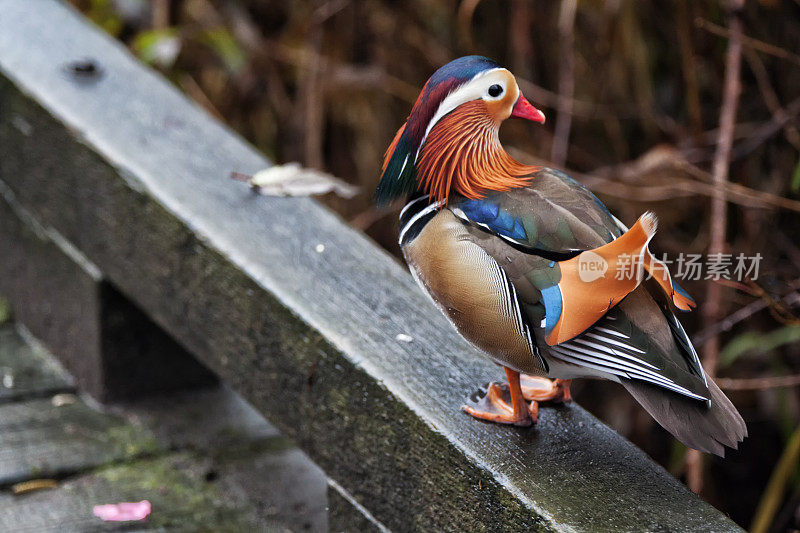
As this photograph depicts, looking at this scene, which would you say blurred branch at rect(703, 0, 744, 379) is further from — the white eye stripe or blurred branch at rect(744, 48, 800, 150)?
the white eye stripe

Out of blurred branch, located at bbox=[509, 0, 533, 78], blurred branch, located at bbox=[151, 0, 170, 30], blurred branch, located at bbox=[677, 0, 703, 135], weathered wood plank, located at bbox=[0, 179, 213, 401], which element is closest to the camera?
weathered wood plank, located at bbox=[0, 179, 213, 401]

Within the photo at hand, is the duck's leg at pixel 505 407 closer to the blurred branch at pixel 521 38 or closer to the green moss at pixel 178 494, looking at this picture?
the green moss at pixel 178 494

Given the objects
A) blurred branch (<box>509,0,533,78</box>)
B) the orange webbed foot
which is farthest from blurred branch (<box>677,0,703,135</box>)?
the orange webbed foot

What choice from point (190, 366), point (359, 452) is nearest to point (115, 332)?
point (190, 366)

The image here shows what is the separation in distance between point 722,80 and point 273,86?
1.68 m

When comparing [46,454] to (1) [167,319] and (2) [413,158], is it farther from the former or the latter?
(2) [413,158]

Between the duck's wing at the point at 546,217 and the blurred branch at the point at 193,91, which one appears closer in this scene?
the duck's wing at the point at 546,217

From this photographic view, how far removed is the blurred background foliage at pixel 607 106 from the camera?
→ 8.98 ft

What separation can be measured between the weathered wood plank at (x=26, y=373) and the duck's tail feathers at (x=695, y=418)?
4.35 ft

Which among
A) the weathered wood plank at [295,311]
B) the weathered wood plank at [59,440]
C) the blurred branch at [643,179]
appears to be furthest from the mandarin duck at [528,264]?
the blurred branch at [643,179]

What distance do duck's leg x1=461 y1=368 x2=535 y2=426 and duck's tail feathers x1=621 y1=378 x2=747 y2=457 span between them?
193 mm

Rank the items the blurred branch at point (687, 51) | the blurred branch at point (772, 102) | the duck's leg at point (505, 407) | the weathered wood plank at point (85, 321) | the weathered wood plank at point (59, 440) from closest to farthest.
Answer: the duck's leg at point (505, 407) < the weathered wood plank at point (59, 440) < the weathered wood plank at point (85, 321) < the blurred branch at point (772, 102) < the blurred branch at point (687, 51)

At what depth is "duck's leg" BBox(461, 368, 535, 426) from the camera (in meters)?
1.33

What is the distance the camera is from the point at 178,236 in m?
1.72
